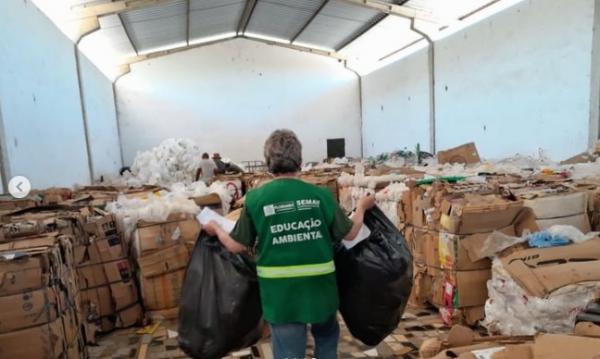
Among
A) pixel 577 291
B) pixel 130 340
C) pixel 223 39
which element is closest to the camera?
pixel 577 291

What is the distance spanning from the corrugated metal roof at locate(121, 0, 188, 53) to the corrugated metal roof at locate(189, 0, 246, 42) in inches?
8.3

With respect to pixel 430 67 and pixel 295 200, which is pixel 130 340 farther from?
pixel 430 67

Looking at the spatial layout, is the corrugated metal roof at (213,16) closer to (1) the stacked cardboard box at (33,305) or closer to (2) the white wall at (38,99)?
(2) the white wall at (38,99)

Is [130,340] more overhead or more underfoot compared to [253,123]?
more underfoot

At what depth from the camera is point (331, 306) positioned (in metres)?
1.38

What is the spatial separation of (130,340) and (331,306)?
5.92ft

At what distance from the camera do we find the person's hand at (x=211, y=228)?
1455 mm

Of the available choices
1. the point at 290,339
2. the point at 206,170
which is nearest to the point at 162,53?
the point at 206,170

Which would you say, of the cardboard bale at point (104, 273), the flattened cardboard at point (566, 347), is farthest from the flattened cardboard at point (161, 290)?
the flattened cardboard at point (566, 347)

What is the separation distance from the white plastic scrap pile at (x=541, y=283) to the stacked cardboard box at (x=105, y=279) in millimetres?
2343

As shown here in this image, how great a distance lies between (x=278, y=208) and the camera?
1.29 m

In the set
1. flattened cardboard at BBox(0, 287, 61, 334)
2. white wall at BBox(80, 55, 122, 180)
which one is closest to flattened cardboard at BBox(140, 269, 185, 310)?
flattened cardboard at BBox(0, 287, 61, 334)

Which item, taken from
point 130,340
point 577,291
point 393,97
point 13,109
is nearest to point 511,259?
point 577,291

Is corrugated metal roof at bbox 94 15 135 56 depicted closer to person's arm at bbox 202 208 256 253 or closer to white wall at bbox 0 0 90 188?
white wall at bbox 0 0 90 188
